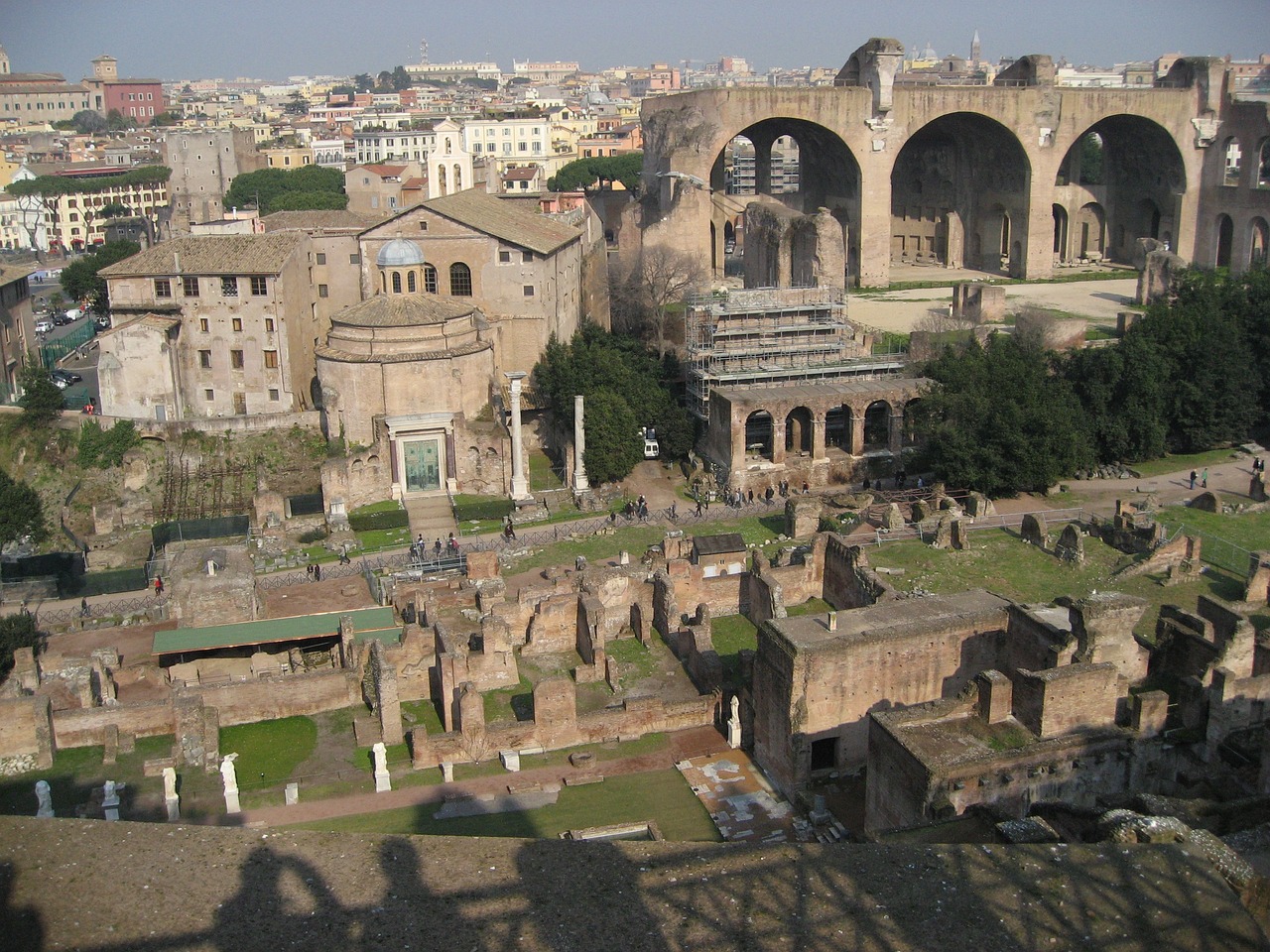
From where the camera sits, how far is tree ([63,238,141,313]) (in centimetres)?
6194

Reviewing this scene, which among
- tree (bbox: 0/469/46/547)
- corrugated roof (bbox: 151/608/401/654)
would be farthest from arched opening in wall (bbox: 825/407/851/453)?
tree (bbox: 0/469/46/547)

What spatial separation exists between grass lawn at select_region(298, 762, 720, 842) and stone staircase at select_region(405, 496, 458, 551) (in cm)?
1312

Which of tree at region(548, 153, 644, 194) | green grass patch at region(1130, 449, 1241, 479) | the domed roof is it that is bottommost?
green grass patch at region(1130, 449, 1241, 479)

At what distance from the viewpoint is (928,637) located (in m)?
21.4

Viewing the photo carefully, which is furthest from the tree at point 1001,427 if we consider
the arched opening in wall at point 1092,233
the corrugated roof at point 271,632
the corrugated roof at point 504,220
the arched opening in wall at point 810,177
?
the arched opening in wall at point 1092,233

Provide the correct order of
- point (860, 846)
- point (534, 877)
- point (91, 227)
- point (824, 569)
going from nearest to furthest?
1. point (534, 877)
2. point (860, 846)
3. point (824, 569)
4. point (91, 227)

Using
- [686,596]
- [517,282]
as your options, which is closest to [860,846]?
[686,596]

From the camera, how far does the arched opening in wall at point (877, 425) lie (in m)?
40.1

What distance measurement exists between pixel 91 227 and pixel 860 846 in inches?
4067

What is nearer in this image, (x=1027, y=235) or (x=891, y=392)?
(x=891, y=392)

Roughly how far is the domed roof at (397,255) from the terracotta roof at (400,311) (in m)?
0.99

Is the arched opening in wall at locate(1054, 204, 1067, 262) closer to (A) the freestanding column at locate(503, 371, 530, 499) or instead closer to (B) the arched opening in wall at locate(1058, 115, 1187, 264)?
(B) the arched opening in wall at locate(1058, 115, 1187, 264)

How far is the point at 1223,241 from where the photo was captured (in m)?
67.6

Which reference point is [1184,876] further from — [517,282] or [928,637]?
[517,282]
